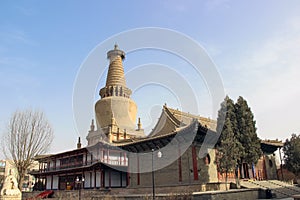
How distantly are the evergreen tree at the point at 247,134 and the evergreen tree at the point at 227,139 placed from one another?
1.73 ft

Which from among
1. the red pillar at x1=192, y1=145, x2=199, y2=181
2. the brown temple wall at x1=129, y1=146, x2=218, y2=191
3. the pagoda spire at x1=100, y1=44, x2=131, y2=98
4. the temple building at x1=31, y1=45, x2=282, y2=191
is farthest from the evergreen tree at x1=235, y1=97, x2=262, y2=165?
the pagoda spire at x1=100, y1=44, x2=131, y2=98

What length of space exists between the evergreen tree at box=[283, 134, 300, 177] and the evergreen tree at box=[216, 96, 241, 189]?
1143cm

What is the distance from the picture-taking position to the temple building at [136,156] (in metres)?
22.1

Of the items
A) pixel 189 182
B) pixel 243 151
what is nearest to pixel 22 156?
pixel 189 182

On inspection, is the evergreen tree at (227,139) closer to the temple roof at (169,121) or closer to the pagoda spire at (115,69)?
the temple roof at (169,121)

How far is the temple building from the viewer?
72.5 feet

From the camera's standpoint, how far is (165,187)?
22.1 metres

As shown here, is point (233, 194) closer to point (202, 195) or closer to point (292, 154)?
point (202, 195)

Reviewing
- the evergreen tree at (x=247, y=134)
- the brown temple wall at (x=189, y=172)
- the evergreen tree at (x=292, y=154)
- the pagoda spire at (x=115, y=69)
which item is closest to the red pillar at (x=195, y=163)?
the brown temple wall at (x=189, y=172)

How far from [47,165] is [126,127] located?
41.5 feet

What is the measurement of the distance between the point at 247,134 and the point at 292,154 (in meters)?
11.3

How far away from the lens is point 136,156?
91.0 feet

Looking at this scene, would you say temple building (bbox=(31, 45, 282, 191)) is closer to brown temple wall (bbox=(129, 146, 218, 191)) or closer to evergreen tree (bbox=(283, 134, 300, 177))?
brown temple wall (bbox=(129, 146, 218, 191))

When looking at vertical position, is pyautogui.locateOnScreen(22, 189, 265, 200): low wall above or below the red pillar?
below
